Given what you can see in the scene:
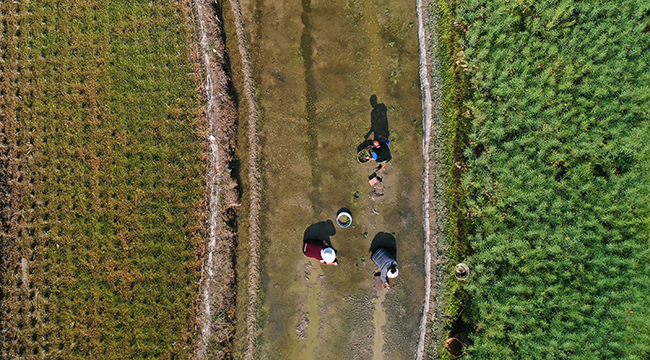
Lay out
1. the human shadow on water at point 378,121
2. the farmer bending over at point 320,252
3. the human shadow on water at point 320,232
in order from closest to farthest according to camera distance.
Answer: the farmer bending over at point 320,252, the human shadow on water at point 320,232, the human shadow on water at point 378,121

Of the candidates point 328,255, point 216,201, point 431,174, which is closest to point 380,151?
point 431,174

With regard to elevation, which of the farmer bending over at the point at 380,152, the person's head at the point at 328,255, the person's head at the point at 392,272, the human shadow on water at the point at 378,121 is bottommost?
the person's head at the point at 392,272

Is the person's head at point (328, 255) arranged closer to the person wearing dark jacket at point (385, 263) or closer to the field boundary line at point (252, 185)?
the person wearing dark jacket at point (385, 263)

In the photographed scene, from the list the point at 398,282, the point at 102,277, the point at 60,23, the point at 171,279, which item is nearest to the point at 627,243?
the point at 398,282

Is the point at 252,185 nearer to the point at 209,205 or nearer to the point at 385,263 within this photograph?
the point at 209,205

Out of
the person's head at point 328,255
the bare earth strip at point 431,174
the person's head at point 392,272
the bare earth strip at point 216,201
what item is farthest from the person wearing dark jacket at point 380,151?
the bare earth strip at point 216,201

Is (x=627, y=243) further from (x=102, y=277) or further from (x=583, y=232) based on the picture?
(x=102, y=277)
